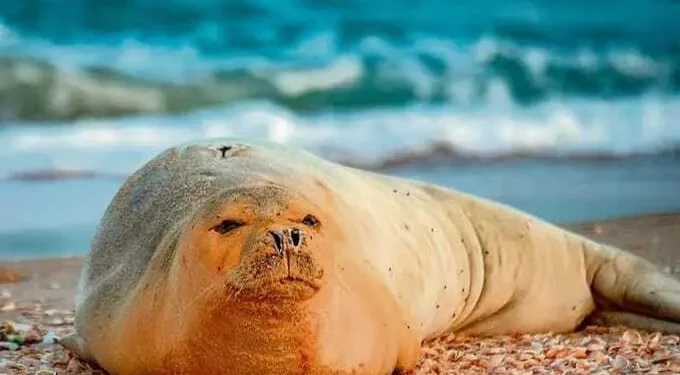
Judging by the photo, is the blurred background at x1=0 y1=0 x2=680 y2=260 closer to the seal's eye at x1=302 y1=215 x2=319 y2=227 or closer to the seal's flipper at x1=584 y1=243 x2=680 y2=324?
the seal's flipper at x1=584 y1=243 x2=680 y2=324

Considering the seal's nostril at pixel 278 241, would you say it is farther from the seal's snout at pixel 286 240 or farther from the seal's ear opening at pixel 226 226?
the seal's ear opening at pixel 226 226

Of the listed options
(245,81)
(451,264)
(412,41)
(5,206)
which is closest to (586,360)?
(451,264)

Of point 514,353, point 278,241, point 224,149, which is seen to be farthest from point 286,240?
point 514,353

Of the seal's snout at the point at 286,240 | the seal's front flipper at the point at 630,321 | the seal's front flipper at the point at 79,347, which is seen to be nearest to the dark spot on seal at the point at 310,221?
the seal's snout at the point at 286,240

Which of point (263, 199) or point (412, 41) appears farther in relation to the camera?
point (412, 41)

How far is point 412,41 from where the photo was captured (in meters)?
14.9

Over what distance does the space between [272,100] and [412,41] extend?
2.98m

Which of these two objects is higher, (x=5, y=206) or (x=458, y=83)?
(x=458, y=83)

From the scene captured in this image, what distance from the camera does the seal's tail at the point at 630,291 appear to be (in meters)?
4.12

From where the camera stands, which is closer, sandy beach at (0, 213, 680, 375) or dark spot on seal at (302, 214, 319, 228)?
dark spot on seal at (302, 214, 319, 228)

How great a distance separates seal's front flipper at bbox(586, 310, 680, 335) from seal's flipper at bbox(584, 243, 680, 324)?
17 mm

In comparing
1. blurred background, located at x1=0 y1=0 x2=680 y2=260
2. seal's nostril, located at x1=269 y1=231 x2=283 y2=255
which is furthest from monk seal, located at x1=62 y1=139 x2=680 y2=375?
blurred background, located at x1=0 y1=0 x2=680 y2=260

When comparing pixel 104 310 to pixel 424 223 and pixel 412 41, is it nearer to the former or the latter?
pixel 424 223

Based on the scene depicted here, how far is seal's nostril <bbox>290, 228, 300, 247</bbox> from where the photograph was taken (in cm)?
271
